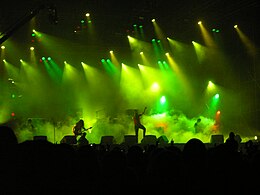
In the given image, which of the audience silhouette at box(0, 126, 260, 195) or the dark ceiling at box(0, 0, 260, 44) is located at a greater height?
the dark ceiling at box(0, 0, 260, 44)

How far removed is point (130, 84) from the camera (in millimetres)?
28328

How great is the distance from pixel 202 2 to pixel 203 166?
66.6 ft

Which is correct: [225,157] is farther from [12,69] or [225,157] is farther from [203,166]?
[12,69]

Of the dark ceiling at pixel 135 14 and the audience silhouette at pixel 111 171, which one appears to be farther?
the dark ceiling at pixel 135 14

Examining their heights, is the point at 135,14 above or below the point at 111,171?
above

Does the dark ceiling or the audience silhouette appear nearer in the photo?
the audience silhouette

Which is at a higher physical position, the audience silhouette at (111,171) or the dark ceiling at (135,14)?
the dark ceiling at (135,14)

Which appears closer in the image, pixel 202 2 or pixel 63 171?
pixel 63 171

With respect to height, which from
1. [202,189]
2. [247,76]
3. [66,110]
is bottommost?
[202,189]

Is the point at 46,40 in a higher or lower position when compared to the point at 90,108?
higher

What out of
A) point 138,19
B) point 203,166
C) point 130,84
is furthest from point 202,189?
point 130,84

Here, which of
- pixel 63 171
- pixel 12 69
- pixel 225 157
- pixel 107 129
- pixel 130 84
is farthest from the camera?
pixel 130 84

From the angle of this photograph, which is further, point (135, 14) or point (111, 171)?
point (135, 14)

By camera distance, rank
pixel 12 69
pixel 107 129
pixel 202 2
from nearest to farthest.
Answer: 1. pixel 202 2
2. pixel 107 129
3. pixel 12 69
